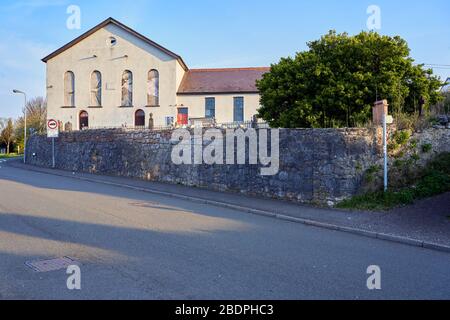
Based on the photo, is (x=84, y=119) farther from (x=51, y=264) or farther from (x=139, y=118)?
(x=51, y=264)

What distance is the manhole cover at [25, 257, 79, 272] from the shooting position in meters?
5.61

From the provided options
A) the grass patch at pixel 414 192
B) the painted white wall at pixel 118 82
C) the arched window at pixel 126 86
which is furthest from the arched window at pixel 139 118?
Result: the grass patch at pixel 414 192

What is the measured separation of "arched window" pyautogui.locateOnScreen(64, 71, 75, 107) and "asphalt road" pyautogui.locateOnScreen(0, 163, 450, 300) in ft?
111

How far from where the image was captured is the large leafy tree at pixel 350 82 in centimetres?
1513

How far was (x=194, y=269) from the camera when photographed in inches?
223

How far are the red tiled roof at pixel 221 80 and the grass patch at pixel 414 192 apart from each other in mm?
28244

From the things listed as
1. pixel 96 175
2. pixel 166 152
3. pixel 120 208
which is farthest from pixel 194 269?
pixel 96 175

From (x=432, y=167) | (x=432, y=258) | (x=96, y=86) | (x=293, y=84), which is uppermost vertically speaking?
(x=96, y=86)

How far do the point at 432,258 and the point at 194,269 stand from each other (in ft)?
13.9

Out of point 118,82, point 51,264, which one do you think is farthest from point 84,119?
point 51,264

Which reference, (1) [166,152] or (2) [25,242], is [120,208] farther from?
(1) [166,152]

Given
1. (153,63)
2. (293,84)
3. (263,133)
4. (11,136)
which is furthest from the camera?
(11,136)

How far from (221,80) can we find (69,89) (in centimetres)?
1658

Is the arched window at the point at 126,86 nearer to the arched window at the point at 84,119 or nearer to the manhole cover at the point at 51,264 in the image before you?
the arched window at the point at 84,119
